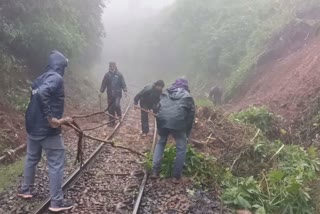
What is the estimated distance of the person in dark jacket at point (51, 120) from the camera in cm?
608

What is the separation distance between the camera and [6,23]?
13531 millimetres

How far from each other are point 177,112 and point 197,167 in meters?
1.31

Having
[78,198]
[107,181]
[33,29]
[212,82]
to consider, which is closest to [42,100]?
[78,198]

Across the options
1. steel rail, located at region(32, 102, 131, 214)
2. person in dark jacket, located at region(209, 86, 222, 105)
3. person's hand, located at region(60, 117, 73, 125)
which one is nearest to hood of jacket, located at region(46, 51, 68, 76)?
person's hand, located at region(60, 117, 73, 125)

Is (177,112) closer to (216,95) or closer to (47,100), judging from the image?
(47,100)

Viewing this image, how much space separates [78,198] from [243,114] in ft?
22.2

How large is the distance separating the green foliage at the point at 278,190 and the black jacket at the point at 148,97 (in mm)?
3723

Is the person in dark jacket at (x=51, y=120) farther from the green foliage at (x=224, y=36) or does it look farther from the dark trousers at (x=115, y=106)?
the green foliage at (x=224, y=36)

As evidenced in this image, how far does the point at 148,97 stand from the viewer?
11383 millimetres

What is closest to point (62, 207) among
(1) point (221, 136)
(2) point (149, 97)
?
(1) point (221, 136)

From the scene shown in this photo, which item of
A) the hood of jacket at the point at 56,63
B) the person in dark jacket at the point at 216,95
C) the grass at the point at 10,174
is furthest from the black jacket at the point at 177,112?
the person in dark jacket at the point at 216,95

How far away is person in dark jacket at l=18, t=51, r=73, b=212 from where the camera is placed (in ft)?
20.0

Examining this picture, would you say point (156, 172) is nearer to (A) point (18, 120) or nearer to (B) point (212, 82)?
(A) point (18, 120)

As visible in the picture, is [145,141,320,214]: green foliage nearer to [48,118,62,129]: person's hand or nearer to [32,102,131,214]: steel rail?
[32,102,131,214]: steel rail
